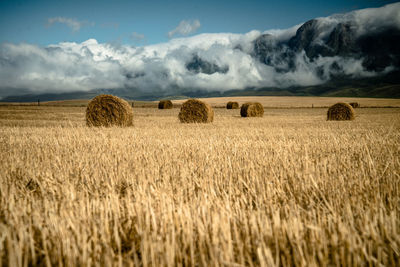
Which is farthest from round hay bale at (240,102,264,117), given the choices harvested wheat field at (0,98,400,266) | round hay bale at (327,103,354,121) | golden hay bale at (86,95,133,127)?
harvested wheat field at (0,98,400,266)

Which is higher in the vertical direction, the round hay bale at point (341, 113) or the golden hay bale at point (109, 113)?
the golden hay bale at point (109, 113)

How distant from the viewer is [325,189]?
2.74 metres

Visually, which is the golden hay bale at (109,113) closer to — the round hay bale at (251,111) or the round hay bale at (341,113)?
the round hay bale at (251,111)

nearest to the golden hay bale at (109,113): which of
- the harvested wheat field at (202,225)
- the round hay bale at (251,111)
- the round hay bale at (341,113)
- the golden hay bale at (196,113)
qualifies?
the golden hay bale at (196,113)

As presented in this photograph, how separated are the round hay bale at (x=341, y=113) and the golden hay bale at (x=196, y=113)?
863 cm

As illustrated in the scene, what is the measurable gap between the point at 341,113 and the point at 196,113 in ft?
32.8

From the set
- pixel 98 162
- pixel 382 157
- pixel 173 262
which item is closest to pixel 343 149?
pixel 382 157

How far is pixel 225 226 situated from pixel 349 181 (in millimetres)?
1855

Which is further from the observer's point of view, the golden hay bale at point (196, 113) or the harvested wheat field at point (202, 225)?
the golden hay bale at point (196, 113)

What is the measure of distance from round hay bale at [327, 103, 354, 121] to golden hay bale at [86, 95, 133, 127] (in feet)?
44.2

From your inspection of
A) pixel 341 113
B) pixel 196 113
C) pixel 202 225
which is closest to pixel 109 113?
pixel 196 113

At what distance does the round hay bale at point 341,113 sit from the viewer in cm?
1827

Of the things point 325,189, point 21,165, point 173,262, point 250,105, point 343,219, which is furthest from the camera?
point 250,105

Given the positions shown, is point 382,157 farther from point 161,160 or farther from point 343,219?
→ point 161,160
